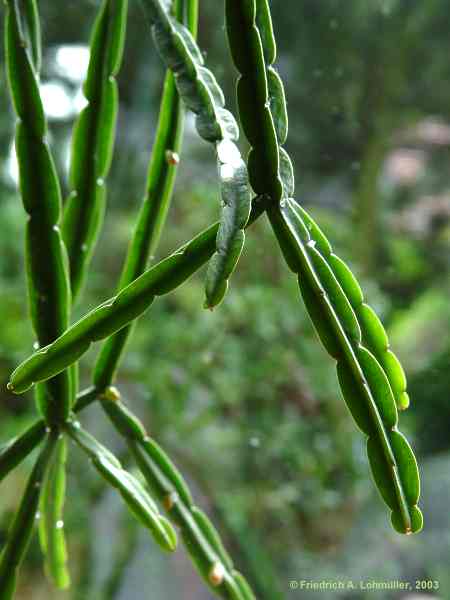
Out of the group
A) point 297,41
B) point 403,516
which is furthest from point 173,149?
point 297,41

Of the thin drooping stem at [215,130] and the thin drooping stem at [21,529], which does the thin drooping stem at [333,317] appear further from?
the thin drooping stem at [21,529]

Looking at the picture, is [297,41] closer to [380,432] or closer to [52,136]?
[52,136]

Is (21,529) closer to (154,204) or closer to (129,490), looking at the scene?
(129,490)

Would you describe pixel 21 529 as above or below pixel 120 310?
below

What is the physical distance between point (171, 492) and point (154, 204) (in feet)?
0.64

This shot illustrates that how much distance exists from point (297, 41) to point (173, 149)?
19.5 inches

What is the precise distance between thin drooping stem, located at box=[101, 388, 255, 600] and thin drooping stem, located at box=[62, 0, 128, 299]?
88mm

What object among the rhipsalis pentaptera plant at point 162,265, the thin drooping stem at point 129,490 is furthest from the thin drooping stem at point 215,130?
the thin drooping stem at point 129,490

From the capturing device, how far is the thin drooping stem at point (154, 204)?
45 centimetres

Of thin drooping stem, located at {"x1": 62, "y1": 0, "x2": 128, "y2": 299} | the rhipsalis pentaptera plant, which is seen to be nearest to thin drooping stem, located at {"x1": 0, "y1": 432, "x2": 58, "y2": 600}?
the rhipsalis pentaptera plant

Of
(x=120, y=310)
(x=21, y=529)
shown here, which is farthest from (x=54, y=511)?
(x=120, y=310)

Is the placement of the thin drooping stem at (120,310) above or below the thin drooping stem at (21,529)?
above

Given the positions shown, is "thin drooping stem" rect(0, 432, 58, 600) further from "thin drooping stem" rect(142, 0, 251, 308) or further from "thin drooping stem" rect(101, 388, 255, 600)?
"thin drooping stem" rect(142, 0, 251, 308)

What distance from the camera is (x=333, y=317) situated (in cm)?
31
